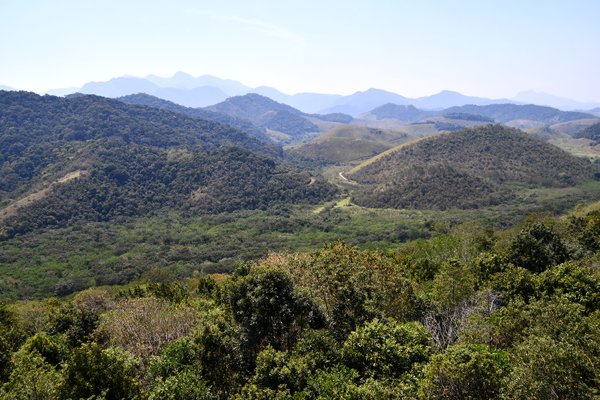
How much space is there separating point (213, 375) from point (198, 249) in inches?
3636

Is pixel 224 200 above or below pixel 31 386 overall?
below

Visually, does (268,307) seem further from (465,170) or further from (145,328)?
(465,170)

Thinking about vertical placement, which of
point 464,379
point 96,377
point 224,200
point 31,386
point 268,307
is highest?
point 464,379

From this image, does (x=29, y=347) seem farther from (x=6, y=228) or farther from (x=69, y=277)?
(x=6, y=228)

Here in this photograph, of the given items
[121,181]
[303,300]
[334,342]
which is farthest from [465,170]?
[334,342]

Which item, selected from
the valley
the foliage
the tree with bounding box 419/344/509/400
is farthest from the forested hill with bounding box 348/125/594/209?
the foliage

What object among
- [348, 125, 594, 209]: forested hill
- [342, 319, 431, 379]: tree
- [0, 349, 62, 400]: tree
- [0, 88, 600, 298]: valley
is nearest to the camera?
[0, 349, 62, 400]: tree

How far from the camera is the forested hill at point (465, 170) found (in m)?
147

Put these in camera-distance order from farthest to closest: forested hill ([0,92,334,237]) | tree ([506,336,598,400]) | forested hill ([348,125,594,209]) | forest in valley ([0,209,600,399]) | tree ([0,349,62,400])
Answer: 1. forested hill ([348,125,594,209])
2. forested hill ([0,92,334,237])
3. tree ([0,349,62,400])
4. forest in valley ([0,209,600,399])
5. tree ([506,336,598,400])

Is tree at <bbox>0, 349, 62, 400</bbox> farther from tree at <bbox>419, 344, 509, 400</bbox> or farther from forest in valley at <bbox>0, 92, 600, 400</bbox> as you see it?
tree at <bbox>419, 344, 509, 400</bbox>

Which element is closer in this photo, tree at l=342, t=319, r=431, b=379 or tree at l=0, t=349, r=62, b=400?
tree at l=0, t=349, r=62, b=400

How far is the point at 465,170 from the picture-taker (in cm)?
16475

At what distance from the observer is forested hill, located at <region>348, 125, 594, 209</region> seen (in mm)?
146750

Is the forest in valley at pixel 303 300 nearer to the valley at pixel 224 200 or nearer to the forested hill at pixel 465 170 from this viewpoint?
the valley at pixel 224 200
